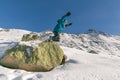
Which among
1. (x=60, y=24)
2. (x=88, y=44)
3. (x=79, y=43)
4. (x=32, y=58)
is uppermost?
(x=60, y=24)

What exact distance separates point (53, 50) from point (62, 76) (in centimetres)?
274

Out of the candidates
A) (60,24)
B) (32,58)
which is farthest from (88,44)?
(32,58)

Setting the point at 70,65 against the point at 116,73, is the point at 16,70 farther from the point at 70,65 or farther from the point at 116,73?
the point at 116,73

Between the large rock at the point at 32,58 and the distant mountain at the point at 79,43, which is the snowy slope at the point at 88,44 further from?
the large rock at the point at 32,58

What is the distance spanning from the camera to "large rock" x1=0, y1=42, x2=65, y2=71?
36.9ft

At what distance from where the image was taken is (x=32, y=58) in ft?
37.6

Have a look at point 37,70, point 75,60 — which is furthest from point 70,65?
point 37,70

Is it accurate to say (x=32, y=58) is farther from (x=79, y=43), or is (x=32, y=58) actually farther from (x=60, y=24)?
(x=79, y=43)

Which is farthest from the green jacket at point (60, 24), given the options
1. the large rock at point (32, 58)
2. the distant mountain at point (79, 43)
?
the distant mountain at point (79, 43)

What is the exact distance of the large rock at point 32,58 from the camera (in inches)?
443

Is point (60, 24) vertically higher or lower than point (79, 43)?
higher

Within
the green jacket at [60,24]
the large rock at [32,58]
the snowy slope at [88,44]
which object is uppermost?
the green jacket at [60,24]

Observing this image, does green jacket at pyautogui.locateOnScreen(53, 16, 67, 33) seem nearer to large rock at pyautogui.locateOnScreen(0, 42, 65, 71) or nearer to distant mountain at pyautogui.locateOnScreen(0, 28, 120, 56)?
large rock at pyautogui.locateOnScreen(0, 42, 65, 71)

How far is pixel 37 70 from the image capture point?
1119 cm
